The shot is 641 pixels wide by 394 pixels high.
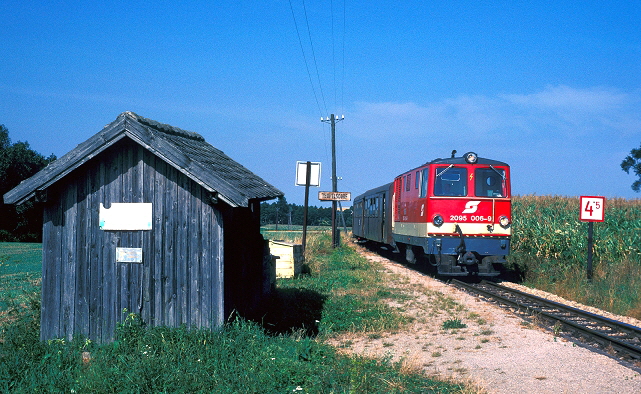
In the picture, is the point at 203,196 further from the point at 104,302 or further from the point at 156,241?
the point at 104,302

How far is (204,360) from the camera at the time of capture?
6.76m

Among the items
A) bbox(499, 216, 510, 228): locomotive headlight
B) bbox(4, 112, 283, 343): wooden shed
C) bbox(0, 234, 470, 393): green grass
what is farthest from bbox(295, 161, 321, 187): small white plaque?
bbox(4, 112, 283, 343): wooden shed

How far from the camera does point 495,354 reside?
8211mm

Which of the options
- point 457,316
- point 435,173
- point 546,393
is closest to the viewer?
point 546,393

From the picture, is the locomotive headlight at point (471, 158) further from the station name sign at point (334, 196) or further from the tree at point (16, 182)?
the tree at point (16, 182)

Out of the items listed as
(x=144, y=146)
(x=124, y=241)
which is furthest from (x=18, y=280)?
(x=144, y=146)

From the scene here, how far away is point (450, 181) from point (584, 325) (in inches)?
249

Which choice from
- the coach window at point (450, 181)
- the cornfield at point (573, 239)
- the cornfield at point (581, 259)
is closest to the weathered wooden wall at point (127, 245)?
the cornfield at point (581, 259)

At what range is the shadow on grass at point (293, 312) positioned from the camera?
947 centimetres

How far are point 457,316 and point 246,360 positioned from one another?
5633mm

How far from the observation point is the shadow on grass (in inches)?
373

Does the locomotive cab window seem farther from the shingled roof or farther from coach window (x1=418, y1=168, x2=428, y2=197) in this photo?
the shingled roof

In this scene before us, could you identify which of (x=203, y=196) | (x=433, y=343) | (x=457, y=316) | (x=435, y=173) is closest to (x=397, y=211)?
(x=435, y=173)

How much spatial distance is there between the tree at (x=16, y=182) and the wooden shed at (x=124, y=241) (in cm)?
4074
